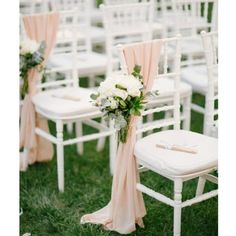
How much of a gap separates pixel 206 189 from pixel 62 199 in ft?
3.17

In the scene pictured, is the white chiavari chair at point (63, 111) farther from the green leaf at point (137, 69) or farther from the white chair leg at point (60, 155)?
the green leaf at point (137, 69)

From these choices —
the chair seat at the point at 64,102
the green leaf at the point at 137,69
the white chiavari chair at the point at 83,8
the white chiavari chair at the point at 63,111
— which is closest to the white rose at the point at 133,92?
the green leaf at the point at 137,69

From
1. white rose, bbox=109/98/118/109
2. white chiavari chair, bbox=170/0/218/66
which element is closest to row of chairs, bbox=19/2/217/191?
white chiavari chair, bbox=170/0/218/66

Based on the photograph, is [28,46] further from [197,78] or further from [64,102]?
[197,78]

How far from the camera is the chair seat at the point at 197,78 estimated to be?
4086mm

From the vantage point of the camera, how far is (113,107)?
2.78 metres

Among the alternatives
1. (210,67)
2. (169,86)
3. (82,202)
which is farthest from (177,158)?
(169,86)

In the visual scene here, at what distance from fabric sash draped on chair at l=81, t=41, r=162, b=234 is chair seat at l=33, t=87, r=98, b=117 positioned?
0.62 m

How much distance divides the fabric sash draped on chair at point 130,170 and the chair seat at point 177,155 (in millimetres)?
67

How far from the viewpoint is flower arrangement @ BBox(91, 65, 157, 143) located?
2783mm
